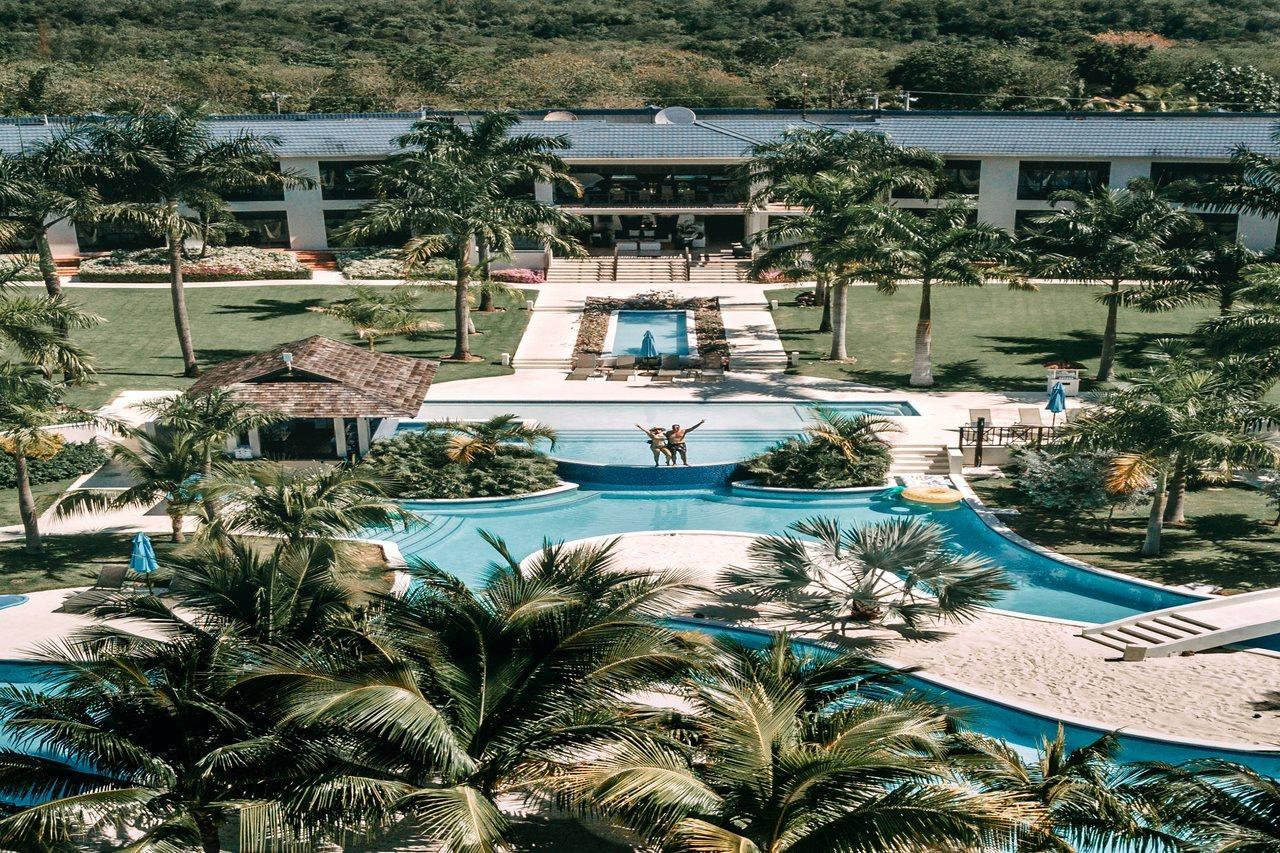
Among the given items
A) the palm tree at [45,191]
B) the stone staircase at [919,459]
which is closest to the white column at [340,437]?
the palm tree at [45,191]

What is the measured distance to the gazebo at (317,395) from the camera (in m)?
33.4

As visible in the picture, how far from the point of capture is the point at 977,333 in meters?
47.6

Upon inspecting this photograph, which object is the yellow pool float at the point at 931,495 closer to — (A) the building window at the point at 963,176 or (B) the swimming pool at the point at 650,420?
(B) the swimming pool at the point at 650,420

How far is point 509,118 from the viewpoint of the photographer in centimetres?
4619

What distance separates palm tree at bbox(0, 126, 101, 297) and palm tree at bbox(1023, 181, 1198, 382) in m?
28.4

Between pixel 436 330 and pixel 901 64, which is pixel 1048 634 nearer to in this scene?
pixel 436 330

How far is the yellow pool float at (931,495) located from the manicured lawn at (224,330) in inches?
648

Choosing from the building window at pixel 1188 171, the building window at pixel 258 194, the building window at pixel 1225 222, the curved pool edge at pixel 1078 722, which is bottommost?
the curved pool edge at pixel 1078 722

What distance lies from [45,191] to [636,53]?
73282 millimetres

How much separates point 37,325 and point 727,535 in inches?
649

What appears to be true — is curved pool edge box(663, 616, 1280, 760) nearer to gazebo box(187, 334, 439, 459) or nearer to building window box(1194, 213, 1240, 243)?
gazebo box(187, 334, 439, 459)

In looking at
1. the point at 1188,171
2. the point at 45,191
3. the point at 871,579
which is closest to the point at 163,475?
the point at 871,579

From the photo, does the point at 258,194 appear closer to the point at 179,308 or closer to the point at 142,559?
the point at 179,308

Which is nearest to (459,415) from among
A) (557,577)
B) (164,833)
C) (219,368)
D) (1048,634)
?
(219,368)
